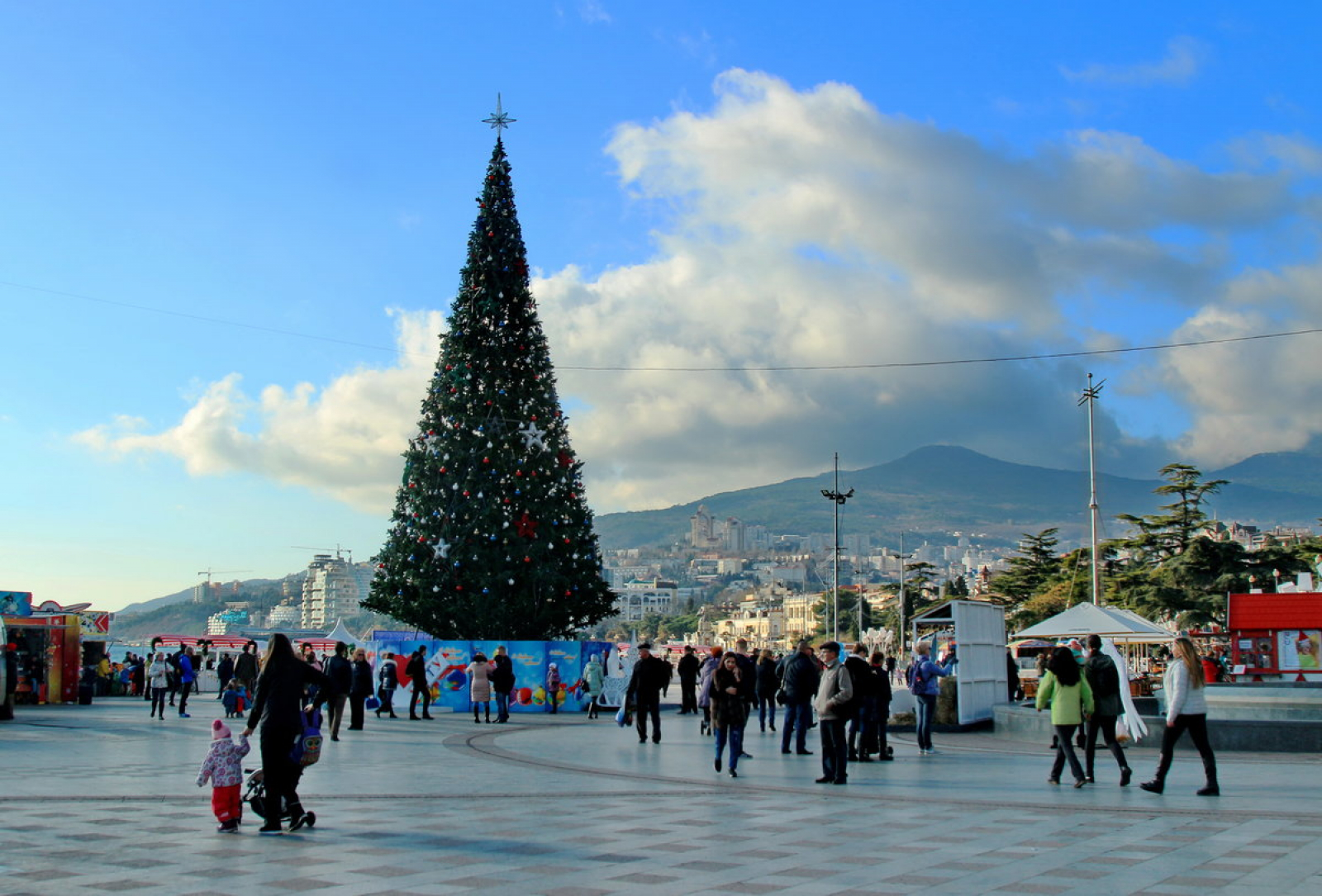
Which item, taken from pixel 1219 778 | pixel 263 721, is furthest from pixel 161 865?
pixel 1219 778

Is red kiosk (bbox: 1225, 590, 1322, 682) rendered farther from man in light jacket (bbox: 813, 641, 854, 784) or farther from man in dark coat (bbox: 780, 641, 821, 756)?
man in light jacket (bbox: 813, 641, 854, 784)

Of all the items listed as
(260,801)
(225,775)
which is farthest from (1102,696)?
(225,775)

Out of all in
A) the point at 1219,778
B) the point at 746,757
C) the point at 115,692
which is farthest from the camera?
the point at 115,692

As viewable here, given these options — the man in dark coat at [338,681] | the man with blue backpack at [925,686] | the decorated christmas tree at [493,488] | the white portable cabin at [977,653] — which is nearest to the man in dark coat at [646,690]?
the man with blue backpack at [925,686]

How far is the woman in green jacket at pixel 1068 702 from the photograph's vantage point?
1289 centimetres

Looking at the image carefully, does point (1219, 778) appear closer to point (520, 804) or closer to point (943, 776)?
point (943, 776)

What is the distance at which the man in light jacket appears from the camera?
44.0 ft

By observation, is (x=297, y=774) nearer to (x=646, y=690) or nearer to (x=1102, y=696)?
(x=1102, y=696)

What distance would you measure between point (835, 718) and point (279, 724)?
6243 millimetres

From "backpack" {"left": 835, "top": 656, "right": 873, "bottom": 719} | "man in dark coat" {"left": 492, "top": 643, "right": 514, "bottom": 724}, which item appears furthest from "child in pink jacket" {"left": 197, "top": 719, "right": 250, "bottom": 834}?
"man in dark coat" {"left": 492, "top": 643, "right": 514, "bottom": 724}

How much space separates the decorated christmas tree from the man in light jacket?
17844 millimetres

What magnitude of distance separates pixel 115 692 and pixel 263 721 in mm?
33005

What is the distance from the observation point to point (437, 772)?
14797mm

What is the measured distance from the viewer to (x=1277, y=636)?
36594 mm
